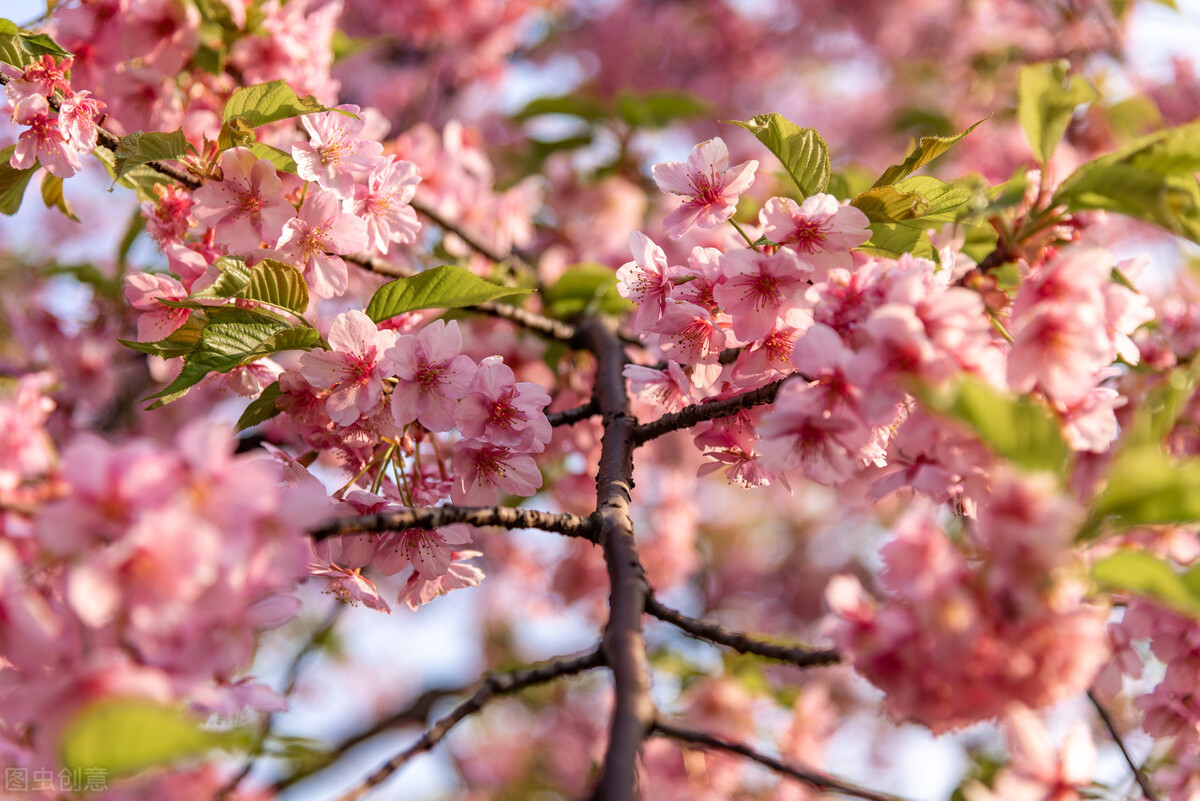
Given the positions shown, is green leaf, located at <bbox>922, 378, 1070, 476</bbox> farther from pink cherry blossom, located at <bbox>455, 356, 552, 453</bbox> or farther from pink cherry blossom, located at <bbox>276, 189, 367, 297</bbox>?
pink cherry blossom, located at <bbox>276, 189, 367, 297</bbox>

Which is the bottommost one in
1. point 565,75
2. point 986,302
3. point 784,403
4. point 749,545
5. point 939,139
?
point 749,545

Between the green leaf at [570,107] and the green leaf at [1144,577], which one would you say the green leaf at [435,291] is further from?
the green leaf at [570,107]

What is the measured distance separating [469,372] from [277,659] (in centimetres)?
511

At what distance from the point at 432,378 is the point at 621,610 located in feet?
1.83

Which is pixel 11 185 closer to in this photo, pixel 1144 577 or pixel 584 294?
pixel 584 294

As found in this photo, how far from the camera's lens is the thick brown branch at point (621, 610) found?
2.83 feet

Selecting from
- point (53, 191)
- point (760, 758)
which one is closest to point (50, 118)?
point (53, 191)

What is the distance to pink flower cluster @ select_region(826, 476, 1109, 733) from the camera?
834 millimetres

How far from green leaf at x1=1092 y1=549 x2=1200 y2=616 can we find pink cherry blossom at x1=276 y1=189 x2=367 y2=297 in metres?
1.28

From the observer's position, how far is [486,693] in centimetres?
106

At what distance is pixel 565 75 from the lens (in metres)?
6.91

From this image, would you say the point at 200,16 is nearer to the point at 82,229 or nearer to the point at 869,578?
the point at 869,578

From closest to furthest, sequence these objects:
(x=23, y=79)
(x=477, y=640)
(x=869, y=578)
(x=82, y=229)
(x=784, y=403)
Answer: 1. (x=784, y=403)
2. (x=23, y=79)
3. (x=869, y=578)
4. (x=82, y=229)
5. (x=477, y=640)

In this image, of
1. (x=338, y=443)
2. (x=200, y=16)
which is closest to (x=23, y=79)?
(x=200, y=16)
